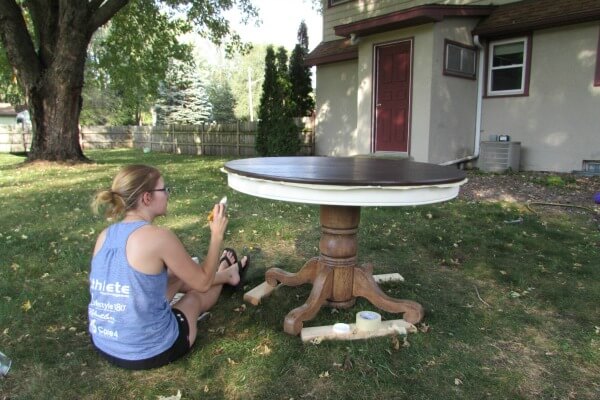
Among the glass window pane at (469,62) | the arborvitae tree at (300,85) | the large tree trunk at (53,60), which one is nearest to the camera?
the glass window pane at (469,62)

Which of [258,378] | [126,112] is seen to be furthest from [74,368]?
[126,112]

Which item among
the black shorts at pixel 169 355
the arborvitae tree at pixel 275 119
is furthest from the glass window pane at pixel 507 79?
the black shorts at pixel 169 355

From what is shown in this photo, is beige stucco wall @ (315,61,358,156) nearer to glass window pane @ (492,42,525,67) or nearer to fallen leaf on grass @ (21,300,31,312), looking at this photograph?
glass window pane @ (492,42,525,67)

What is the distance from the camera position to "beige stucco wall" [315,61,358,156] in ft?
38.6

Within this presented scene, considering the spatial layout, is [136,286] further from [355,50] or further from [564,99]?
[355,50]

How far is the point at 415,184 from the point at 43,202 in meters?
5.99

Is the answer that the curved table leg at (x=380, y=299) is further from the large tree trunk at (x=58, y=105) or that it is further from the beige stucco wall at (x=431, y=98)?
the large tree trunk at (x=58, y=105)

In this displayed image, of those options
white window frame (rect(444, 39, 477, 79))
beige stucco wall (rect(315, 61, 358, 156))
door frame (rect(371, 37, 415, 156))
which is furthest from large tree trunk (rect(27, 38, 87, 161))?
white window frame (rect(444, 39, 477, 79))

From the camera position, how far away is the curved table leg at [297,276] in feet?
10.1

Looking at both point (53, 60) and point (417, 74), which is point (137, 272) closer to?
point (417, 74)

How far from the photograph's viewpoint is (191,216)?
215 inches

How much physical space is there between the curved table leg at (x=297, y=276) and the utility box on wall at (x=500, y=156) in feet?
22.3

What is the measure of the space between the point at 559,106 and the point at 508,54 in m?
1.52

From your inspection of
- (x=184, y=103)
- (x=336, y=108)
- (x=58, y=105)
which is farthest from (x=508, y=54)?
(x=184, y=103)
